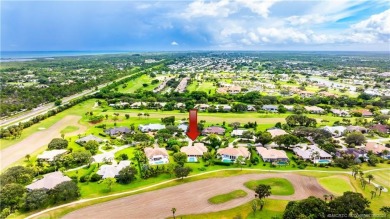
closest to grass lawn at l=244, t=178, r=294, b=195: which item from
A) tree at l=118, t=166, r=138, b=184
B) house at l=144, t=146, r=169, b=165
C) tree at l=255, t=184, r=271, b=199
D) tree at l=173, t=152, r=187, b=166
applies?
tree at l=255, t=184, r=271, b=199

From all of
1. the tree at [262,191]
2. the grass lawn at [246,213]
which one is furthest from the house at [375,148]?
the tree at [262,191]

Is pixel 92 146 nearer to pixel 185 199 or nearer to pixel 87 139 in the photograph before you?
pixel 87 139

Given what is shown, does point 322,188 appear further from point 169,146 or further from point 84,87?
point 84,87

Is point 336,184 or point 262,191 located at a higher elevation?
point 262,191

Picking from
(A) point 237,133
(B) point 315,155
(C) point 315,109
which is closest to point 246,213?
(B) point 315,155

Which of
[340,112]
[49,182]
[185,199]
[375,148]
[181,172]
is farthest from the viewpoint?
[340,112]

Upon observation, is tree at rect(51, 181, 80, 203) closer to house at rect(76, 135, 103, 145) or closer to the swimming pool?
the swimming pool

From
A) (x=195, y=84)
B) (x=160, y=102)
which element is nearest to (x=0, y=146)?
A: (x=160, y=102)
